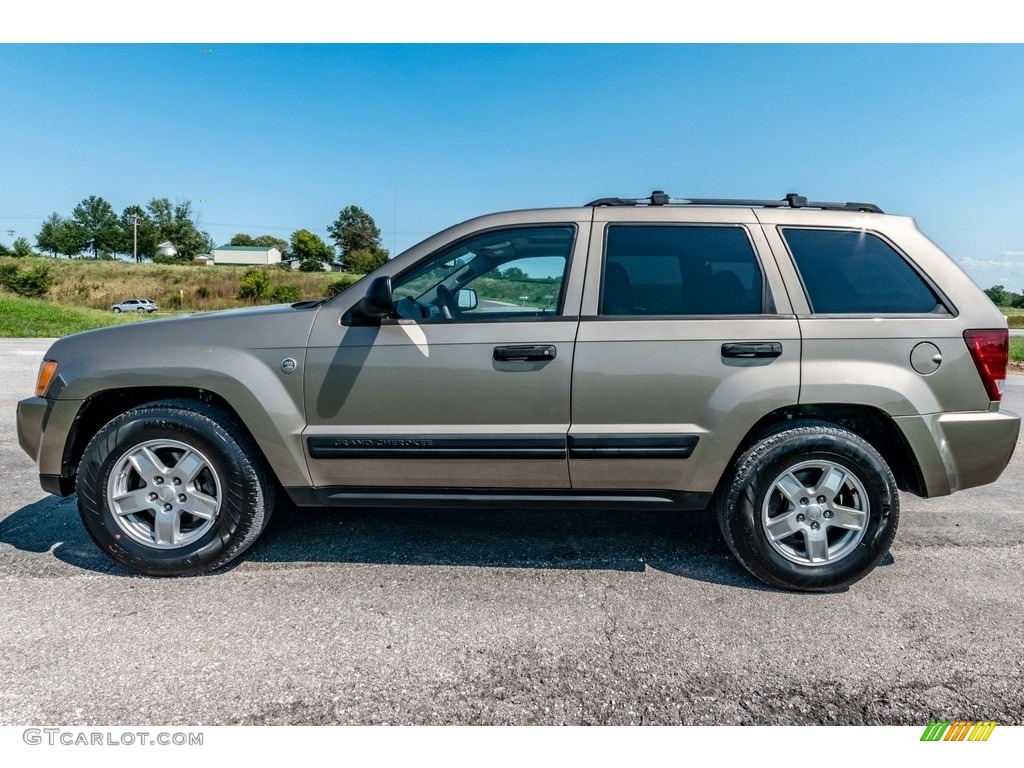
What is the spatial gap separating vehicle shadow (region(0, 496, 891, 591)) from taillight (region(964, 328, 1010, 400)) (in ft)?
4.83

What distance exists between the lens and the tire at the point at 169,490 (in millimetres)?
3275

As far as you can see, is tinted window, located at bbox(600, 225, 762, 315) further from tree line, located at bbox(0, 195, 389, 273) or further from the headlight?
tree line, located at bbox(0, 195, 389, 273)

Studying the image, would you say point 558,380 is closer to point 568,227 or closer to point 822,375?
point 568,227

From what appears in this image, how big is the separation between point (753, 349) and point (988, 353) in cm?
113

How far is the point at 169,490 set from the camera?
332cm

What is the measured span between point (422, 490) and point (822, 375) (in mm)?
2054

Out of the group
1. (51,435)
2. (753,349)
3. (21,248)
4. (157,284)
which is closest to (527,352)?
(753,349)

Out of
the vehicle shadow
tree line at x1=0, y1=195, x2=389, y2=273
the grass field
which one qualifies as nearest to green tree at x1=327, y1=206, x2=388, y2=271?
tree line at x1=0, y1=195, x2=389, y2=273

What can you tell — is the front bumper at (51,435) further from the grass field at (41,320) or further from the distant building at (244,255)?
the distant building at (244,255)

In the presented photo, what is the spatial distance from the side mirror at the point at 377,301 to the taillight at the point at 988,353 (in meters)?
2.79

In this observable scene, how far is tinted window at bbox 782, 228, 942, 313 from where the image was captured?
322 cm

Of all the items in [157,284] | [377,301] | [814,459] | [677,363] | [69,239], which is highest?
[69,239]
